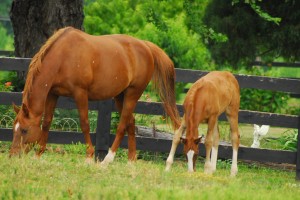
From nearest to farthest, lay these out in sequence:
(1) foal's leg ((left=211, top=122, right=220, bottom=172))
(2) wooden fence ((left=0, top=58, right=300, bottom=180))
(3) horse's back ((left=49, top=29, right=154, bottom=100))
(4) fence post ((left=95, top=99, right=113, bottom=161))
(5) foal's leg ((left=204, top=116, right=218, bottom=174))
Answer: (3) horse's back ((left=49, top=29, right=154, bottom=100)), (5) foal's leg ((left=204, top=116, right=218, bottom=174)), (1) foal's leg ((left=211, top=122, right=220, bottom=172)), (2) wooden fence ((left=0, top=58, right=300, bottom=180)), (4) fence post ((left=95, top=99, right=113, bottom=161))

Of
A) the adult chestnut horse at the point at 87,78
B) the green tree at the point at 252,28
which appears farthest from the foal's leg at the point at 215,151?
the green tree at the point at 252,28

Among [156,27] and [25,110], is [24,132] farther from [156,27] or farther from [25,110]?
[156,27]

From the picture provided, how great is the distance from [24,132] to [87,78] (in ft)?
3.88

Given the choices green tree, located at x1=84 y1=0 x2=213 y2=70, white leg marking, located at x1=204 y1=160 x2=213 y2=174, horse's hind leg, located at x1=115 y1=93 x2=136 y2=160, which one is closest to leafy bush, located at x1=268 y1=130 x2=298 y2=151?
horse's hind leg, located at x1=115 y1=93 x2=136 y2=160

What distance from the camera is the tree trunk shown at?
15.4m

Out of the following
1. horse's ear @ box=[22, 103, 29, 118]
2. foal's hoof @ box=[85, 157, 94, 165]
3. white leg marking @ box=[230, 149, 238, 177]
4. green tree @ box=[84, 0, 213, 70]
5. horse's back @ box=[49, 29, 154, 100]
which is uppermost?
horse's back @ box=[49, 29, 154, 100]

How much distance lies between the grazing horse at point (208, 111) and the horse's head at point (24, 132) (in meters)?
1.78

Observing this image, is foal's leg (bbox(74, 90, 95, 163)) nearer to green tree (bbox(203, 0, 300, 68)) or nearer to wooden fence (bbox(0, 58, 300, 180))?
wooden fence (bbox(0, 58, 300, 180))

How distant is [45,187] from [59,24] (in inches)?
272

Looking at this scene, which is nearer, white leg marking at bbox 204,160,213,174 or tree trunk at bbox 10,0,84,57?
white leg marking at bbox 204,160,213,174

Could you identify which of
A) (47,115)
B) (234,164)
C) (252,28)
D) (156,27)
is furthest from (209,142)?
(156,27)

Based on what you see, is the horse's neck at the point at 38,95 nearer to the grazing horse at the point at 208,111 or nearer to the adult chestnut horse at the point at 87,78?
the adult chestnut horse at the point at 87,78

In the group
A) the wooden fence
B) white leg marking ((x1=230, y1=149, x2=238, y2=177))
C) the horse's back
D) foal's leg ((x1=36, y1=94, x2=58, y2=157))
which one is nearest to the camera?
the horse's back

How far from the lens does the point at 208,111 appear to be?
11.2m
